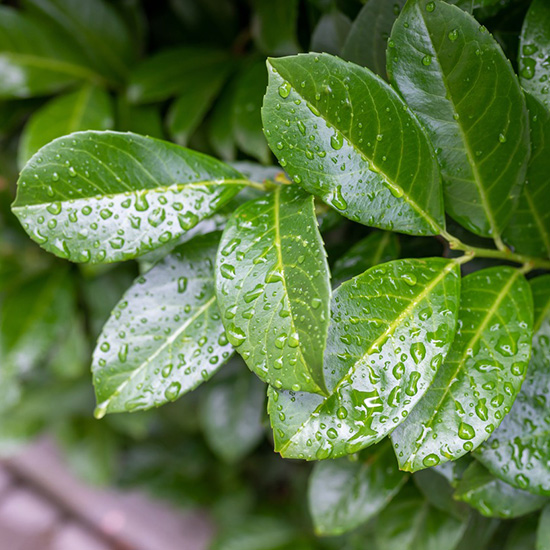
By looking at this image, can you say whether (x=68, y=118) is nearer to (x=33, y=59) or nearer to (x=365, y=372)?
(x=33, y=59)

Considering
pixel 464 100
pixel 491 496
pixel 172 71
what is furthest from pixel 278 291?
pixel 172 71

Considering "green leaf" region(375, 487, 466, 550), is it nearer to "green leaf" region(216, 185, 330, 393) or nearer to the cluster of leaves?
the cluster of leaves

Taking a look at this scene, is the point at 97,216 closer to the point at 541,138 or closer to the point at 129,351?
the point at 129,351

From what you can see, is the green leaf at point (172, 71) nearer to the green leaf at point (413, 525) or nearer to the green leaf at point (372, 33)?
the green leaf at point (372, 33)

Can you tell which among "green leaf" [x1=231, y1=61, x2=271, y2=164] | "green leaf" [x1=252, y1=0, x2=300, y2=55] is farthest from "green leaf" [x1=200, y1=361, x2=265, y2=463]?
"green leaf" [x1=252, y1=0, x2=300, y2=55]

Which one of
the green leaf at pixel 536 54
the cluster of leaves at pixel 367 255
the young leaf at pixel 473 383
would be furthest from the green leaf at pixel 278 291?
the green leaf at pixel 536 54

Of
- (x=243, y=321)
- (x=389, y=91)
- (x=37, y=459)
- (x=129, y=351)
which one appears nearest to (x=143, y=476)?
(x=37, y=459)
